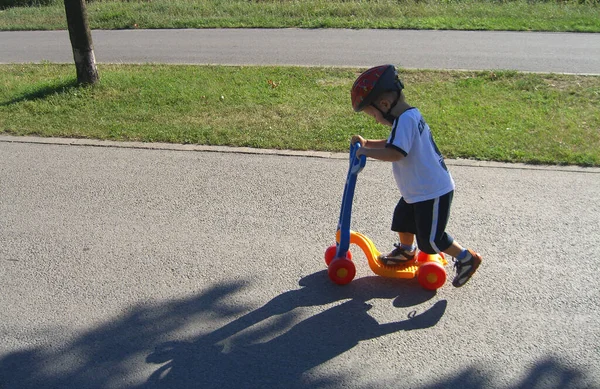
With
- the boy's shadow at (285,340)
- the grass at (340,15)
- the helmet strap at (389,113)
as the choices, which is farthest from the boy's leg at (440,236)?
the grass at (340,15)

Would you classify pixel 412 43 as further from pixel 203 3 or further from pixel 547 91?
pixel 203 3

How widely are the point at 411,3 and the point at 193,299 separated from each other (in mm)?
12916

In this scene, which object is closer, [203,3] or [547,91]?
[547,91]

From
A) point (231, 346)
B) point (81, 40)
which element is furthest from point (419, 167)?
point (81, 40)

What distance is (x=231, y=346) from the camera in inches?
137

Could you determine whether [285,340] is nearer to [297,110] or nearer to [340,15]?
[297,110]

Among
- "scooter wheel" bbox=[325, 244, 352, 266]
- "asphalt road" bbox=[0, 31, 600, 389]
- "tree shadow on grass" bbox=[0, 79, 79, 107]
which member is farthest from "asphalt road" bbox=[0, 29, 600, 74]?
"scooter wheel" bbox=[325, 244, 352, 266]

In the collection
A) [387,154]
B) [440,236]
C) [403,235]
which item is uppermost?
[387,154]

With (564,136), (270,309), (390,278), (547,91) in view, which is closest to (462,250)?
(390,278)

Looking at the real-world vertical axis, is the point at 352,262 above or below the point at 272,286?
above

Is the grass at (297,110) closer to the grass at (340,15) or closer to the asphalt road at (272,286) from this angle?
the asphalt road at (272,286)

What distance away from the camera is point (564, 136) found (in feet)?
20.4

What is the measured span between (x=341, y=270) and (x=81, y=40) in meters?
6.04

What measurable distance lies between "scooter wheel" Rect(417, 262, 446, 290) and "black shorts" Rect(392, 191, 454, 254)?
0.38 feet
